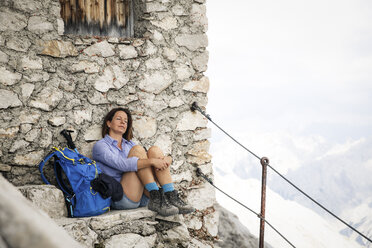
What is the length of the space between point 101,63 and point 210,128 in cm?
136

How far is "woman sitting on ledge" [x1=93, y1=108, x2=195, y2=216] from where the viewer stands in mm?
2695

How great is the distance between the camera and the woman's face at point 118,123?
297cm

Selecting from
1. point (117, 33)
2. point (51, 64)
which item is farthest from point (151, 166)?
point (117, 33)

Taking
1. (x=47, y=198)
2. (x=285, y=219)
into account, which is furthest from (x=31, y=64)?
(x=285, y=219)

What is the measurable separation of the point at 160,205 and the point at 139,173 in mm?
315

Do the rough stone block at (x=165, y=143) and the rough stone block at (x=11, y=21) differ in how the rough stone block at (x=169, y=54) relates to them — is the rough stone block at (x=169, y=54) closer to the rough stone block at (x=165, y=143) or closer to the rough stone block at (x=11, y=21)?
the rough stone block at (x=165, y=143)

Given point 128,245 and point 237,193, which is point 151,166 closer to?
point 128,245

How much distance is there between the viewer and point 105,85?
308cm

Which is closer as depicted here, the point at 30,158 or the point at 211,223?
the point at 30,158

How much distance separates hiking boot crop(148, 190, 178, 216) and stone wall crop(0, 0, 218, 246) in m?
0.72

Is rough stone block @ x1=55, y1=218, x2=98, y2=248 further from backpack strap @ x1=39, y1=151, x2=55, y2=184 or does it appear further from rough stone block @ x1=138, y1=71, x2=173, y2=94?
rough stone block @ x1=138, y1=71, x2=173, y2=94

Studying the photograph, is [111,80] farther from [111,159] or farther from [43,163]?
[43,163]

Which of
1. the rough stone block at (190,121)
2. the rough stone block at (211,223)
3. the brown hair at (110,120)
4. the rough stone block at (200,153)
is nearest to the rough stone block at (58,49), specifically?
the brown hair at (110,120)

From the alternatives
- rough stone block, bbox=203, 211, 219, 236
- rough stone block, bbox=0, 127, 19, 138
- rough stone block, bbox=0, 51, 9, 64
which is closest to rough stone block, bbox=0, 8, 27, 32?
rough stone block, bbox=0, 51, 9, 64
